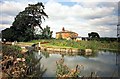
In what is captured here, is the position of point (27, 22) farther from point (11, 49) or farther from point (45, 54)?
point (45, 54)

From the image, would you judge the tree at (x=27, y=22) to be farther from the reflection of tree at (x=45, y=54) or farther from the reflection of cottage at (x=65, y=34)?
the reflection of tree at (x=45, y=54)

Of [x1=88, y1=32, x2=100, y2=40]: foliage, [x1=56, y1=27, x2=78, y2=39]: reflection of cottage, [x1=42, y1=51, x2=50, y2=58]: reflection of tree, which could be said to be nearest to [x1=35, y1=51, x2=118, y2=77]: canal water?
[x1=42, y1=51, x2=50, y2=58]: reflection of tree

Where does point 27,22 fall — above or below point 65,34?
above

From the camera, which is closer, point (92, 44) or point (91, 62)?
point (92, 44)

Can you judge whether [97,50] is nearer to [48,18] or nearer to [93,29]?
[93,29]

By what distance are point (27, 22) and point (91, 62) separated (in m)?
1.30

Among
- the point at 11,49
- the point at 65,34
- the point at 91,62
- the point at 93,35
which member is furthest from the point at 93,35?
the point at 11,49

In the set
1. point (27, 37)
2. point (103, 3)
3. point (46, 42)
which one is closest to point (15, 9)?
point (27, 37)

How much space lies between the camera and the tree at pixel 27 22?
9.84 feet

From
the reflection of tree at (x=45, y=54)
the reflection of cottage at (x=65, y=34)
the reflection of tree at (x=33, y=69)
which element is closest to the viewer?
the reflection of tree at (x=33, y=69)

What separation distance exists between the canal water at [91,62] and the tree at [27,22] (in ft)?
1.49

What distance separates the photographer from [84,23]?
3.04 m

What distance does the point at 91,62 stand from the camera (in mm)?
3420

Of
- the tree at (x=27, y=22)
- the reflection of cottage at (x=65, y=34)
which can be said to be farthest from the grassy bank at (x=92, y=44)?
the tree at (x=27, y=22)
